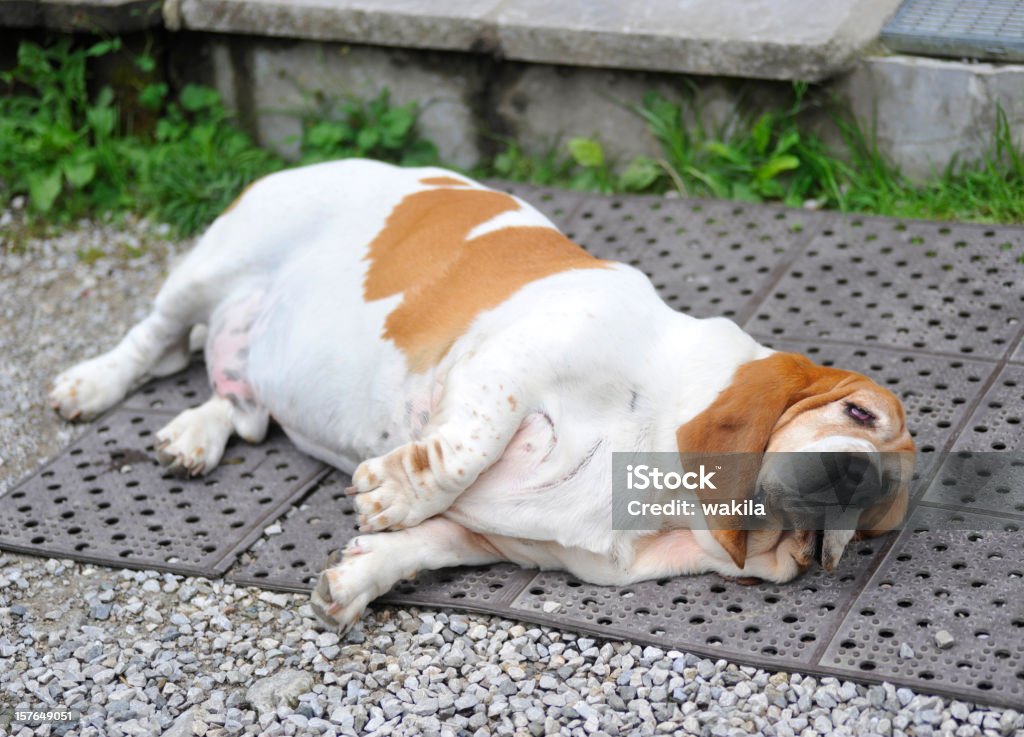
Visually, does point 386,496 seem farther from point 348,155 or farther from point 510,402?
point 348,155

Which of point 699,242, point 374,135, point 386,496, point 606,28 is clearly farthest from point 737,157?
point 386,496

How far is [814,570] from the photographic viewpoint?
9.91ft

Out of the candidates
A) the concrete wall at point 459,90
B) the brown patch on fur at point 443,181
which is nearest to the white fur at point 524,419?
the brown patch on fur at point 443,181

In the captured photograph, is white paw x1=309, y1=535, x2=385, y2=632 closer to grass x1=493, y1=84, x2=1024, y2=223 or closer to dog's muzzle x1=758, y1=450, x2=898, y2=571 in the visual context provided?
dog's muzzle x1=758, y1=450, x2=898, y2=571

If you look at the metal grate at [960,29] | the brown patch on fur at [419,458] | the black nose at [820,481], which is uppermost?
the metal grate at [960,29]

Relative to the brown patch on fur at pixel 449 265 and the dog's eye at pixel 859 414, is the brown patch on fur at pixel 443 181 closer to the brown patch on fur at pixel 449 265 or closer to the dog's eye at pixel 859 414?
the brown patch on fur at pixel 449 265

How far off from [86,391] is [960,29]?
3057 mm

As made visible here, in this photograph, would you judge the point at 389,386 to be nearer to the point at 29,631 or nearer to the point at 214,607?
the point at 214,607

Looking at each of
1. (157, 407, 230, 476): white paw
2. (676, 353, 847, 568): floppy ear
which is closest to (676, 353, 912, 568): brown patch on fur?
(676, 353, 847, 568): floppy ear

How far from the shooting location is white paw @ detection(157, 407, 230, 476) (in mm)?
3689

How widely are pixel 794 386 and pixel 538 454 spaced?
0.57 metres

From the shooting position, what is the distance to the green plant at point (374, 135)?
Result: 5230mm

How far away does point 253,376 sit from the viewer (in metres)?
3.83

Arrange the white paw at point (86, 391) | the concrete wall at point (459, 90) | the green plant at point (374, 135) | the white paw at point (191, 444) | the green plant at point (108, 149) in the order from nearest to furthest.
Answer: the white paw at point (191, 444) < the white paw at point (86, 391) < the concrete wall at point (459, 90) < the green plant at point (374, 135) < the green plant at point (108, 149)
